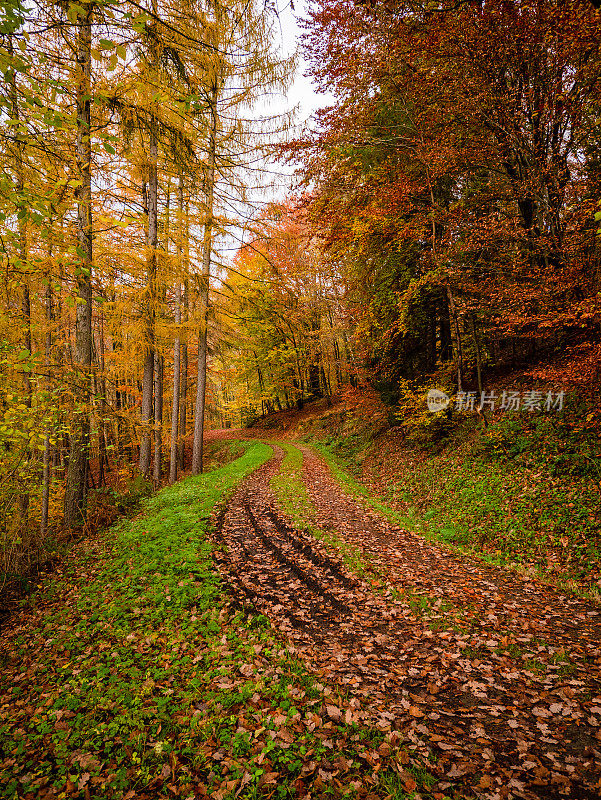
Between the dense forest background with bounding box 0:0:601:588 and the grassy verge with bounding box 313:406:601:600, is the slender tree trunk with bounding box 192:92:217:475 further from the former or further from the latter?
the grassy verge with bounding box 313:406:601:600

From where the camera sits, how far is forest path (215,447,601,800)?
10.4 feet

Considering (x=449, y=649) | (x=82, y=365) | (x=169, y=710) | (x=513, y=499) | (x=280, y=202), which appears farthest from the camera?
(x=280, y=202)

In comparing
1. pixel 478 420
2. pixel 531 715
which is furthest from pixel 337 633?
pixel 478 420

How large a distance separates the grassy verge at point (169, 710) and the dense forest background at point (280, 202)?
2.55 m

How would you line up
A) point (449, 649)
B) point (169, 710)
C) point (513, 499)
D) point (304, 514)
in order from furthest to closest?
point (304, 514)
point (513, 499)
point (449, 649)
point (169, 710)

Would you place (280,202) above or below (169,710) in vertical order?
above

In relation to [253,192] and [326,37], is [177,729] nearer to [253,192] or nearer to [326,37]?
[253,192]

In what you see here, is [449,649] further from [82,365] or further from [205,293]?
[205,293]

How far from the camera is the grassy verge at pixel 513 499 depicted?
260 inches

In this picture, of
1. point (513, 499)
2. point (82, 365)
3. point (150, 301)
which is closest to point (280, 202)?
point (150, 301)

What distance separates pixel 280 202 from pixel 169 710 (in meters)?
12.4

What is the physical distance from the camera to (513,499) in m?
8.21

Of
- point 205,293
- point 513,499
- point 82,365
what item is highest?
point 205,293

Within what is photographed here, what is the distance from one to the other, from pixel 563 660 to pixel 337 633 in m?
2.80
